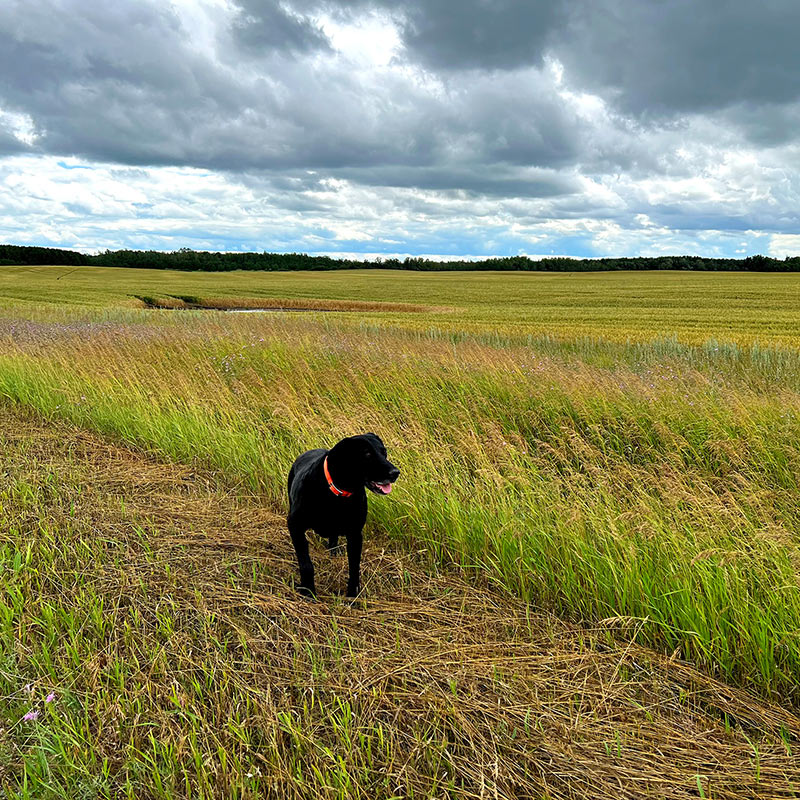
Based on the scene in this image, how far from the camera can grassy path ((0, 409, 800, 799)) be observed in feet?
6.82

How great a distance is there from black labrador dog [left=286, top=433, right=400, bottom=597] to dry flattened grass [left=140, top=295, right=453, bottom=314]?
116 feet

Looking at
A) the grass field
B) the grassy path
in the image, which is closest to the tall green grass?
the grassy path

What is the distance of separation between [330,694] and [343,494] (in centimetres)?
102

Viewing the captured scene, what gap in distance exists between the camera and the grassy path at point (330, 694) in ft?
6.82

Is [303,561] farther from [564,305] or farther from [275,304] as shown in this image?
[275,304]

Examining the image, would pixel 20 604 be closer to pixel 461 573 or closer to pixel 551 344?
pixel 461 573

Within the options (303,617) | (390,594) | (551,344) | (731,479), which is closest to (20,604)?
(303,617)

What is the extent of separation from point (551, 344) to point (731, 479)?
9779 mm

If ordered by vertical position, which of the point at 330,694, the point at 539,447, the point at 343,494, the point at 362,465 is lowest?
the point at 539,447

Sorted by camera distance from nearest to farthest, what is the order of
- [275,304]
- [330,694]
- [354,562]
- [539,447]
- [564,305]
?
[330,694]
[354,562]
[539,447]
[564,305]
[275,304]

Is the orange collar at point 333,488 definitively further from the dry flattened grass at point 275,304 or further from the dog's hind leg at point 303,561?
the dry flattened grass at point 275,304

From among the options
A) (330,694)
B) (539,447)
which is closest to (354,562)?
(330,694)

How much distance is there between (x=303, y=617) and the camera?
3.05 m

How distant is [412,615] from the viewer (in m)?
3.15
